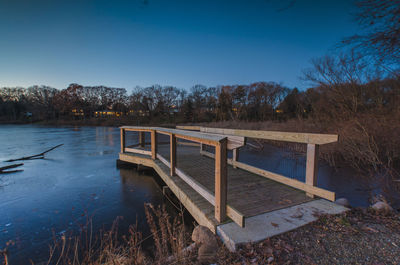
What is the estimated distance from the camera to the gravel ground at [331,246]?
6.36 feet

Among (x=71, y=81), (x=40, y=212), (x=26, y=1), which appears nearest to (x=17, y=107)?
(x=71, y=81)

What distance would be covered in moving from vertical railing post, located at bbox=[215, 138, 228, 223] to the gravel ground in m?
0.52

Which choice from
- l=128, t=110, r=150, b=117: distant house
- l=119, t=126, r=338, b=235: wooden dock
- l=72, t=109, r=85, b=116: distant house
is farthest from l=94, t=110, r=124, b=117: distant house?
l=119, t=126, r=338, b=235: wooden dock

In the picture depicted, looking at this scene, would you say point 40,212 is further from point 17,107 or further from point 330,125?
point 17,107

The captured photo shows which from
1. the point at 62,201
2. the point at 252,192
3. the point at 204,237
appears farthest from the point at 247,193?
the point at 62,201

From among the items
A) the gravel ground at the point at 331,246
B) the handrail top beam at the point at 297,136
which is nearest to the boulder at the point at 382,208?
the gravel ground at the point at 331,246

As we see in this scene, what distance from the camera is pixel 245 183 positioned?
14.3ft

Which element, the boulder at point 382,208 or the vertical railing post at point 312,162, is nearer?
the boulder at point 382,208

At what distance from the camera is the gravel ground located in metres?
1.94

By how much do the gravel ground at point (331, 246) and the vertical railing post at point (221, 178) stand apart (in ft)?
1.70

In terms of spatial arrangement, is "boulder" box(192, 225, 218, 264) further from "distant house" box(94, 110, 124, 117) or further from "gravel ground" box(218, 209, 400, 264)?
"distant house" box(94, 110, 124, 117)

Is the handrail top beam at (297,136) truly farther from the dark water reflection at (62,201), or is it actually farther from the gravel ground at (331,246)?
the dark water reflection at (62,201)

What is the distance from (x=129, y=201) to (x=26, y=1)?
19.2 meters

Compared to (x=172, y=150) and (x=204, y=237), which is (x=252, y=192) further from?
(x=172, y=150)
